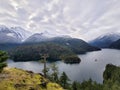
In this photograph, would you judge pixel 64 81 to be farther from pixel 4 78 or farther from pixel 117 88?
pixel 4 78

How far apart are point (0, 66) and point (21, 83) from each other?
391cm

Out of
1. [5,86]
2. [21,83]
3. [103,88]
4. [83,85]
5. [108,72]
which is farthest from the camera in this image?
[108,72]

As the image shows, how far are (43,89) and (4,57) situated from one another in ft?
24.3

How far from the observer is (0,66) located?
25.6 metres

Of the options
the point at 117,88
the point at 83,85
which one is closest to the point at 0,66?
the point at 117,88

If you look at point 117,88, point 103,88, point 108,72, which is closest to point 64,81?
point 103,88

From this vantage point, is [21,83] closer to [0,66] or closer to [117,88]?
[0,66]

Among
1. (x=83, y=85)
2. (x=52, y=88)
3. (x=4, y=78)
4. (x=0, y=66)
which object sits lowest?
(x=83, y=85)

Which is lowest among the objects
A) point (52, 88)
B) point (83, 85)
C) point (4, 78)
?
point (83, 85)

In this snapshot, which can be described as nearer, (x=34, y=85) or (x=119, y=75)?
(x=34, y=85)

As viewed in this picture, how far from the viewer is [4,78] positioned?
26.7m

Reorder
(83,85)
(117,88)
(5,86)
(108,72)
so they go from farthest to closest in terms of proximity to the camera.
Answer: (108,72), (83,85), (117,88), (5,86)

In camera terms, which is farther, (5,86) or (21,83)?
(21,83)

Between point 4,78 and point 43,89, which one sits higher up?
point 4,78
